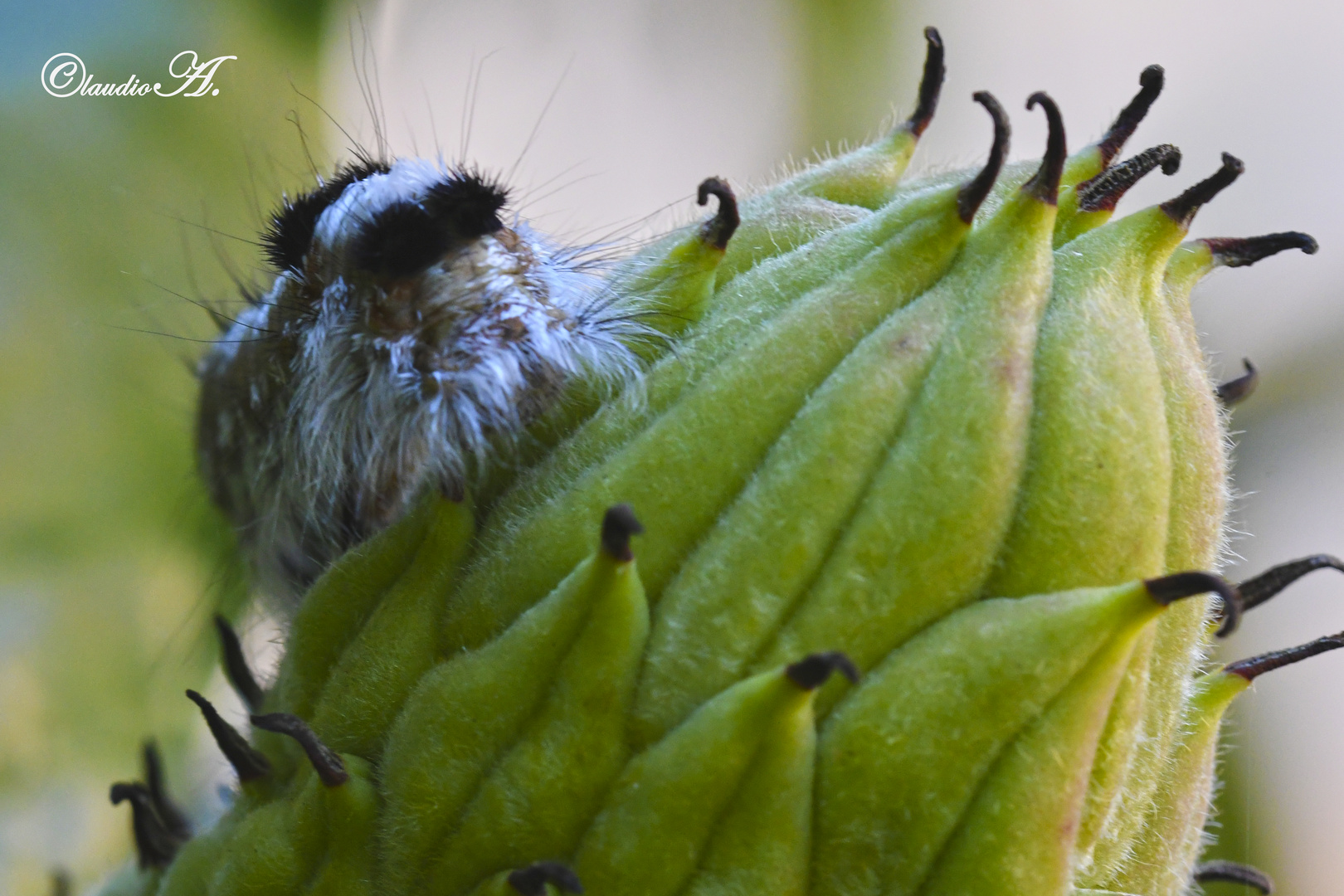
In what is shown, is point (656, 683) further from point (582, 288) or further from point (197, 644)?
point (197, 644)

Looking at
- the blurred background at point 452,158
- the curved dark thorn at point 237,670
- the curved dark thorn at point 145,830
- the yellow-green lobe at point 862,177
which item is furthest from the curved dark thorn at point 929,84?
the curved dark thorn at point 145,830

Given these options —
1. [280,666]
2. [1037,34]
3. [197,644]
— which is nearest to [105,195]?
[197,644]

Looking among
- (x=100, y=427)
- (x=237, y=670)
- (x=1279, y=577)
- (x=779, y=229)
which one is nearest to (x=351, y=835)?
(x=237, y=670)

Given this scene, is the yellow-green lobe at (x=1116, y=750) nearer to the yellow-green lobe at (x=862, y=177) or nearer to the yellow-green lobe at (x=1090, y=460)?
the yellow-green lobe at (x=1090, y=460)

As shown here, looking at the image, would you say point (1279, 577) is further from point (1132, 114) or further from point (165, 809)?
point (165, 809)

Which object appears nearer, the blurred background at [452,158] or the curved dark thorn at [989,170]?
the curved dark thorn at [989,170]
